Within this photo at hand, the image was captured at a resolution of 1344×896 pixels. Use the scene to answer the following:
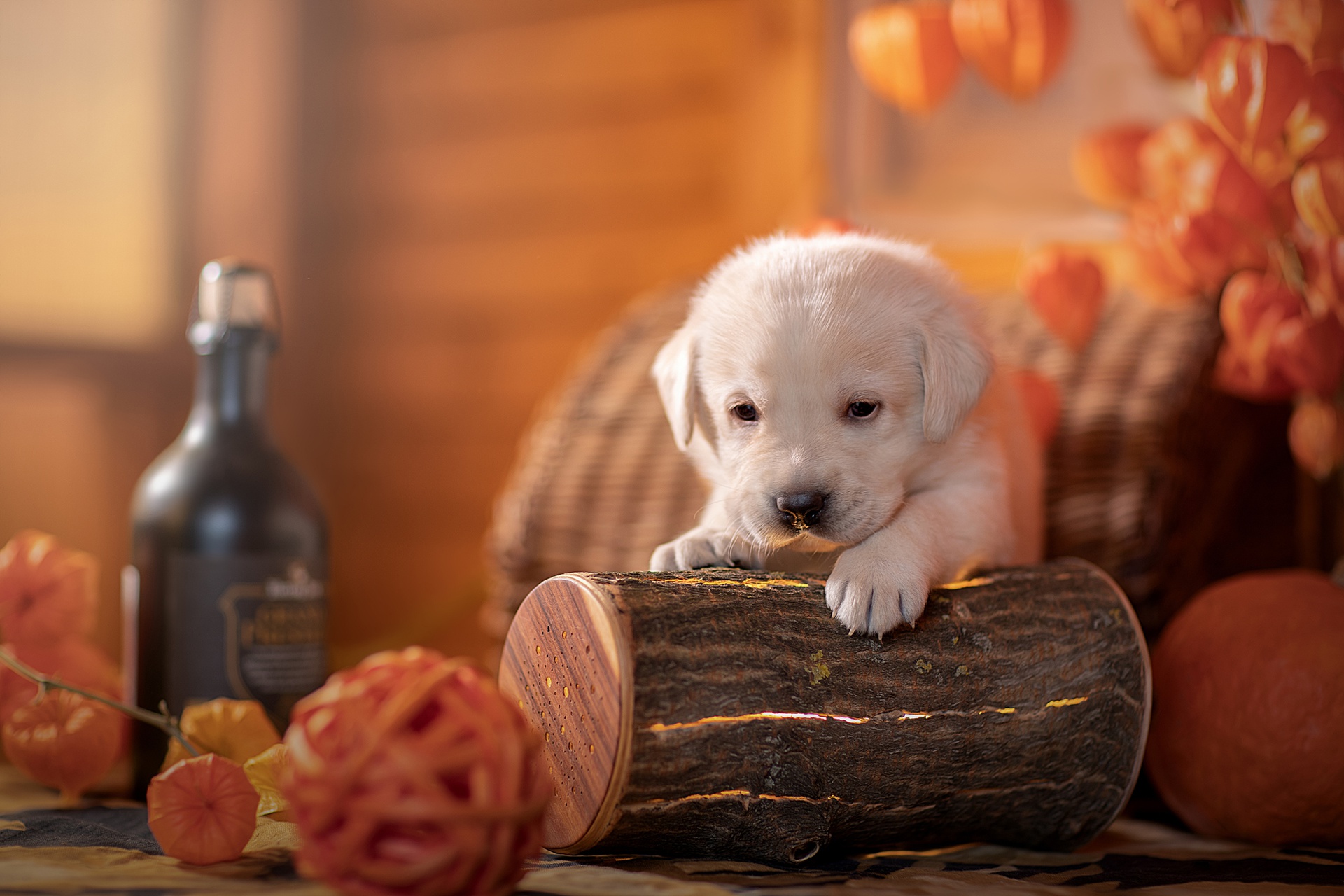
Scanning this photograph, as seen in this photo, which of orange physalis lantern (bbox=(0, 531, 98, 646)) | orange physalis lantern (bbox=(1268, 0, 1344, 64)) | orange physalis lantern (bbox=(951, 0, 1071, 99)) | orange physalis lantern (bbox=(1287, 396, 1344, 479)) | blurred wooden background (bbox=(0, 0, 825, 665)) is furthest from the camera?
blurred wooden background (bbox=(0, 0, 825, 665))

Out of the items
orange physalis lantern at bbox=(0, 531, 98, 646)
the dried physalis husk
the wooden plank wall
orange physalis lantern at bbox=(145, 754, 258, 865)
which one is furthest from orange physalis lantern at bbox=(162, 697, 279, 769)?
the wooden plank wall

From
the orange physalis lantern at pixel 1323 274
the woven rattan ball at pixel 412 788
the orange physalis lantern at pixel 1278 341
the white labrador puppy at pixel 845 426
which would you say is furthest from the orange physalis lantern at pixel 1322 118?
the woven rattan ball at pixel 412 788

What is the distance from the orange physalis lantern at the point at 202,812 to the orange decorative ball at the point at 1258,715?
1.43m

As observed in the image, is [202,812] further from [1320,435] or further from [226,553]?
[1320,435]

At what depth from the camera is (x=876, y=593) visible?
150 centimetres

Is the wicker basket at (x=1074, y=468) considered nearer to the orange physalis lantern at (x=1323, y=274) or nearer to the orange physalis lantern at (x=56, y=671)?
the orange physalis lantern at (x=1323, y=274)

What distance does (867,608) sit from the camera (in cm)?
149

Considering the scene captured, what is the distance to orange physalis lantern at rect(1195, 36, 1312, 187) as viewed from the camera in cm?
190

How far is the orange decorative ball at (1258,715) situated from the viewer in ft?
5.72

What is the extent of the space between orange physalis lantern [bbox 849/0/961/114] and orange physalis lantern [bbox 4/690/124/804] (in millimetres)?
2114

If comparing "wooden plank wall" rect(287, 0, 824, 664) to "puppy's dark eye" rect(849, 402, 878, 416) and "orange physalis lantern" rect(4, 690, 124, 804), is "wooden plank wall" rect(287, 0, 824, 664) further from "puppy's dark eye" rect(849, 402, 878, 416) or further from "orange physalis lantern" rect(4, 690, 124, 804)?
"puppy's dark eye" rect(849, 402, 878, 416)

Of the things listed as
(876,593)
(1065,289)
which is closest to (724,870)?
(876,593)

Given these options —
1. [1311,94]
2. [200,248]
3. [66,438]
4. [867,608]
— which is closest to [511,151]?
[200,248]

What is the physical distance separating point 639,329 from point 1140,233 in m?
1.33
